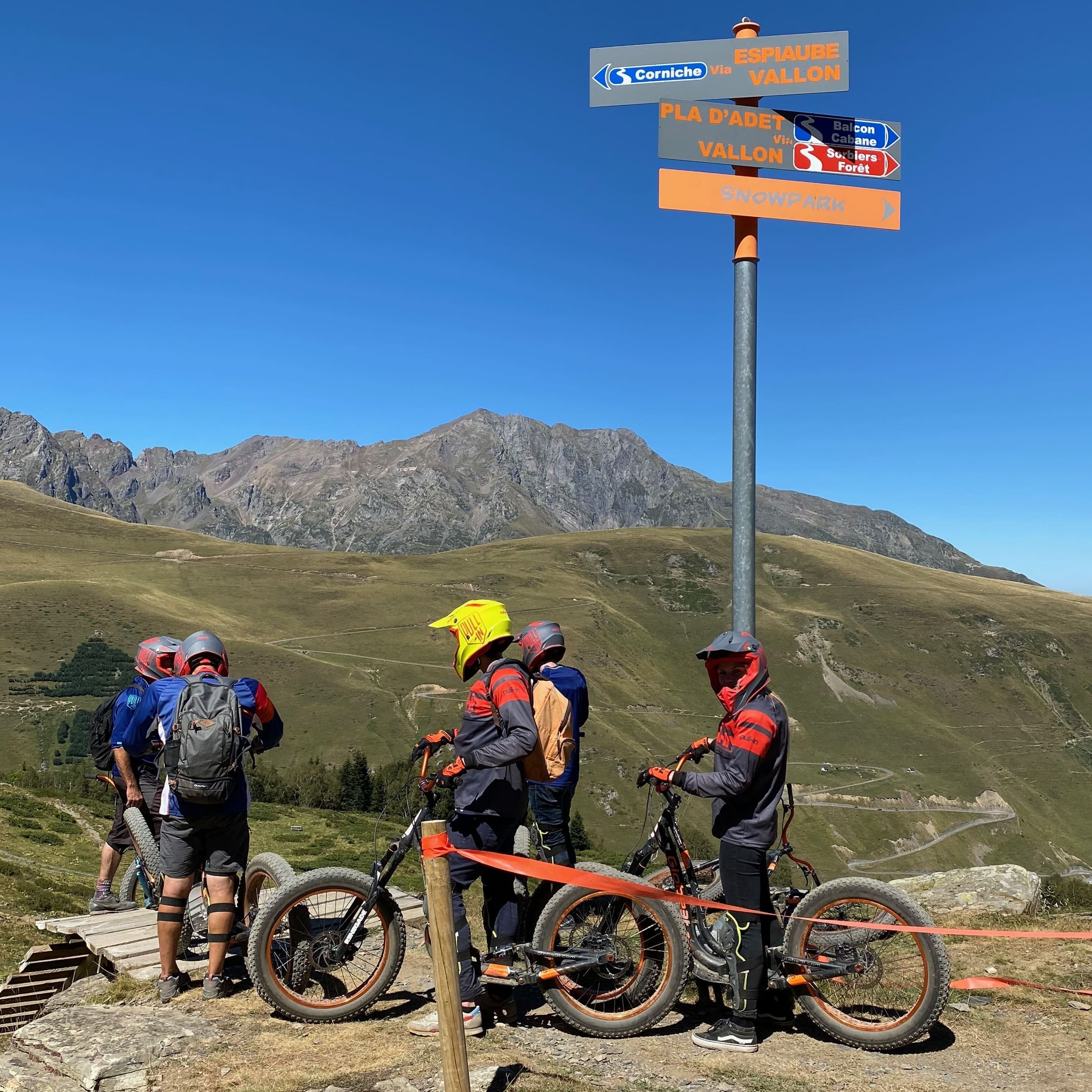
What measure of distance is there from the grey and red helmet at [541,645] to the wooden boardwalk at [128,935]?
2493 mm

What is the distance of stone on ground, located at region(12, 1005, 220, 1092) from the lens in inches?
190

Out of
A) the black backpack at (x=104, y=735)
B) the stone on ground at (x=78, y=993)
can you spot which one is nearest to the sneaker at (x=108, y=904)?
the black backpack at (x=104, y=735)

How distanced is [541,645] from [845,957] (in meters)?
3.31

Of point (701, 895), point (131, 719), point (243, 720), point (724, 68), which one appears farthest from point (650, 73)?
point (131, 719)

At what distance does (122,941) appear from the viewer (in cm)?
730

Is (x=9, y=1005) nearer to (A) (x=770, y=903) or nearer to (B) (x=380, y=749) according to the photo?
(A) (x=770, y=903)

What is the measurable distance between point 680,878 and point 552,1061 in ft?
5.01

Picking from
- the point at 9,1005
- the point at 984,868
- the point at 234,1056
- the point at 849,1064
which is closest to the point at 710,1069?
the point at 849,1064

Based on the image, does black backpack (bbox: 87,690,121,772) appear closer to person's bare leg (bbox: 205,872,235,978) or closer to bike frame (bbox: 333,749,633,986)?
person's bare leg (bbox: 205,872,235,978)

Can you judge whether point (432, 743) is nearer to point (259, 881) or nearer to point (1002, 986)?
point (259, 881)

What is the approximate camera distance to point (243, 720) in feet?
20.1

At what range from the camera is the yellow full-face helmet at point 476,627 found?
5848 millimetres

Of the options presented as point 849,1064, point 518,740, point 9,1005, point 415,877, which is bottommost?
point 415,877

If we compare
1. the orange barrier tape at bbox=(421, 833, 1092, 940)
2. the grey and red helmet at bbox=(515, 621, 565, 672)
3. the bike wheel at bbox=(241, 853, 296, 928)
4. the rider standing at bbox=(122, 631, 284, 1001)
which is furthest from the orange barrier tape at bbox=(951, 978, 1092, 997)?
the rider standing at bbox=(122, 631, 284, 1001)
